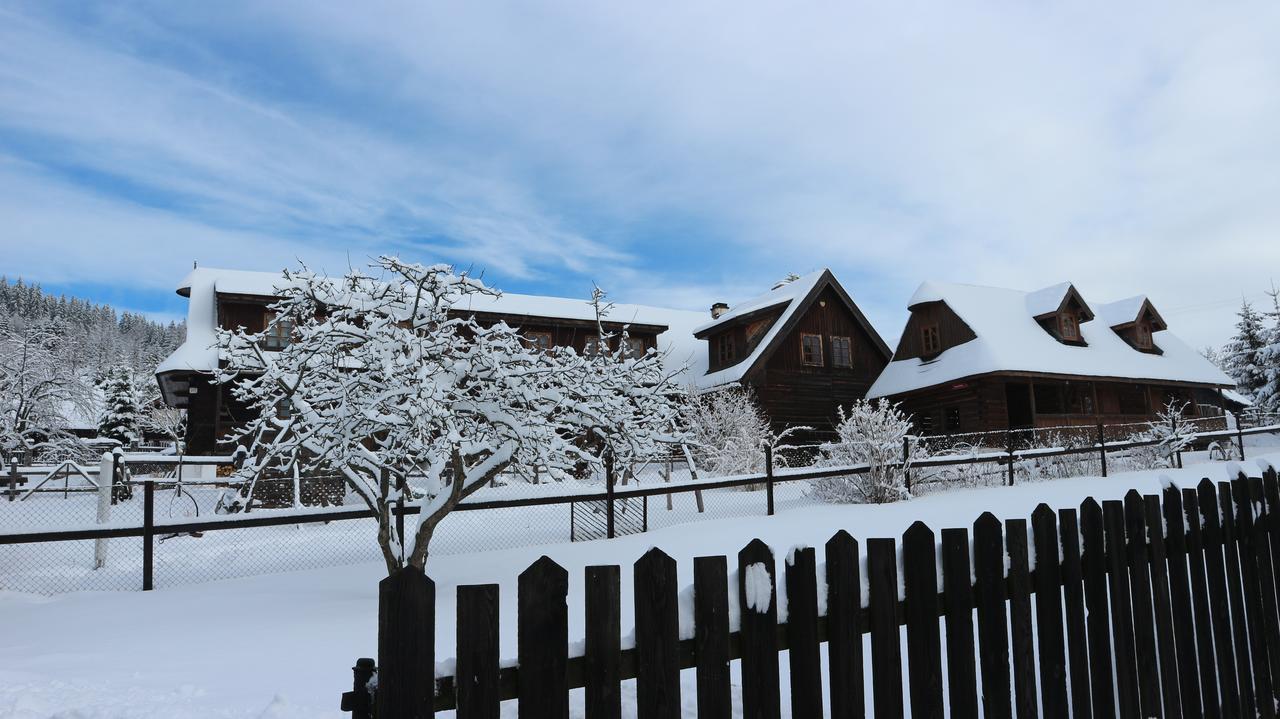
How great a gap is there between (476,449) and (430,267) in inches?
82.4

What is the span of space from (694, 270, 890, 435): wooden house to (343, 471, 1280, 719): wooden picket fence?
23331 millimetres

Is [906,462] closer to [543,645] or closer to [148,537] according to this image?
[148,537]

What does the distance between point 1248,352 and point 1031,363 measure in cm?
2673

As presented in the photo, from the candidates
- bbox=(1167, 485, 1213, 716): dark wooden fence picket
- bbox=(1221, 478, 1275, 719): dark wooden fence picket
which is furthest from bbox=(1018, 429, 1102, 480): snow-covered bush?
bbox=(1167, 485, 1213, 716): dark wooden fence picket

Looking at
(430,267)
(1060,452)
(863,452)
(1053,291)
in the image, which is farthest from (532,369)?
(1053,291)

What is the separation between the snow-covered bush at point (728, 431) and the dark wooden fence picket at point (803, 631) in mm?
16240

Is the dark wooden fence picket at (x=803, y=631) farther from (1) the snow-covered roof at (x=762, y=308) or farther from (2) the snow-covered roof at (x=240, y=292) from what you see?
(1) the snow-covered roof at (x=762, y=308)

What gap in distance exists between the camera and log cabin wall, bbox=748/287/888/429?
28250 mm

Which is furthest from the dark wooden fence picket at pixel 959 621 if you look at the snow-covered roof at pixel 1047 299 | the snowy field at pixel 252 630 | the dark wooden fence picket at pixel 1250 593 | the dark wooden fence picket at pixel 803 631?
the snow-covered roof at pixel 1047 299

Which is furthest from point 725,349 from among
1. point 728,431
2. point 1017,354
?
point 1017,354

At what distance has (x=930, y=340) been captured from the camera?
29344 mm

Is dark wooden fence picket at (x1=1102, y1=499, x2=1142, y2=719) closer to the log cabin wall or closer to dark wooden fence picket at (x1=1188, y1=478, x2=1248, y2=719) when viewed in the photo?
dark wooden fence picket at (x1=1188, y1=478, x2=1248, y2=719)

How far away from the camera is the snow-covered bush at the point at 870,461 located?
1566 cm

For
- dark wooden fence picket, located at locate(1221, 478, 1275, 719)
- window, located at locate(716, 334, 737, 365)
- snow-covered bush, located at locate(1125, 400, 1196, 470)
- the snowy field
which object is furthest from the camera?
window, located at locate(716, 334, 737, 365)
